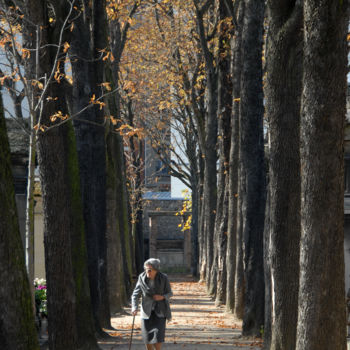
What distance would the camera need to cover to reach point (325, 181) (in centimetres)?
710

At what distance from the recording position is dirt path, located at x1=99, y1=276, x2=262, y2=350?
528 inches

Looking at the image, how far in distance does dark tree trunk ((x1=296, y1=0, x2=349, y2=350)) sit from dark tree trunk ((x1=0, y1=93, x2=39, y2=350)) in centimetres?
266

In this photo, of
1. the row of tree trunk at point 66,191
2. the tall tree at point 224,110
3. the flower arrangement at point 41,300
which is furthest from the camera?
the tall tree at point 224,110

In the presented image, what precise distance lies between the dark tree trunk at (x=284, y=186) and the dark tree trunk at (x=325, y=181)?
1864 millimetres

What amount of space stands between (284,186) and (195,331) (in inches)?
321

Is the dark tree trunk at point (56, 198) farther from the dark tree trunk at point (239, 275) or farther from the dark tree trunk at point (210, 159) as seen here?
the dark tree trunk at point (210, 159)

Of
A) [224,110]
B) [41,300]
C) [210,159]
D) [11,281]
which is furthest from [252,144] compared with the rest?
[210,159]

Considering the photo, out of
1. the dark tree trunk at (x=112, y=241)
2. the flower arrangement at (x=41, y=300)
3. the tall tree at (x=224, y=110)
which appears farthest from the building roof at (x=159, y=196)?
the flower arrangement at (x=41, y=300)

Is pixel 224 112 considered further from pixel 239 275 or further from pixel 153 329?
pixel 153 329

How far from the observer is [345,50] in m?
7.28

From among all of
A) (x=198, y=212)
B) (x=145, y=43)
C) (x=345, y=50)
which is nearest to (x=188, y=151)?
(x=198, y=212)

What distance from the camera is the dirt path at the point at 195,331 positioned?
13.4 m

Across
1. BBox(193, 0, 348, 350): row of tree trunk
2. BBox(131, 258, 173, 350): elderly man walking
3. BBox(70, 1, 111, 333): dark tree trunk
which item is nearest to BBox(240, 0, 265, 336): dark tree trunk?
BBox(193, 0, 348, 350): row of tree trunk

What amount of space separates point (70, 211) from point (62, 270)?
149cm
